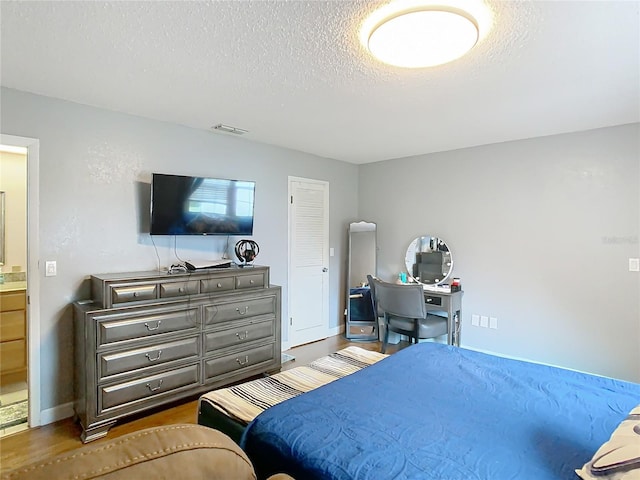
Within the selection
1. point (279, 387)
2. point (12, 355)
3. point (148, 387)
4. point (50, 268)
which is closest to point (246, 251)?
point (148, 387)

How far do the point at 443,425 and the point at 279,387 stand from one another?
904 mm

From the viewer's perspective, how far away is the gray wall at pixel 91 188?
2.69 m

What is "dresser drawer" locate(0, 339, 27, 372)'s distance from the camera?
10.9 ft

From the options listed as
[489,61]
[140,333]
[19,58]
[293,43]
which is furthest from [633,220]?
[19,58]

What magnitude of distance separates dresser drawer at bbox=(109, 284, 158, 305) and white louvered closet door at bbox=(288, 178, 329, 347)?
188cm

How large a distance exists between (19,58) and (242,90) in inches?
50.0

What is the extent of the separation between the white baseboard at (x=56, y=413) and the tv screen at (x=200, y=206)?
4.81 feet

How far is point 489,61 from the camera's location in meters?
2.09

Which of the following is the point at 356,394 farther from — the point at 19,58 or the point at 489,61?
the point at 19,58

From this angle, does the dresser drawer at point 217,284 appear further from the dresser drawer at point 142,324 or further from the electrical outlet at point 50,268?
the electrical outlet at point 50,268

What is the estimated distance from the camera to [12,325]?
338 centimetres

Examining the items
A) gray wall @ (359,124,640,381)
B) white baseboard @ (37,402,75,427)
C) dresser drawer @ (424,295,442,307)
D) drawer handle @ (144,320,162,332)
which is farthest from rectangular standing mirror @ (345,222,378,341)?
white baseboard @ (37,402,75,427)

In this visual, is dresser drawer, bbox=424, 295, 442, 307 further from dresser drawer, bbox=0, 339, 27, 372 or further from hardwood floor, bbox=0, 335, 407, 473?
dresser drawer, bbox=0, 339, 27, 372

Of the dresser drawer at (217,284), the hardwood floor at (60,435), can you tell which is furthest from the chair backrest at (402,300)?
the hardwood floor at (60,435)
